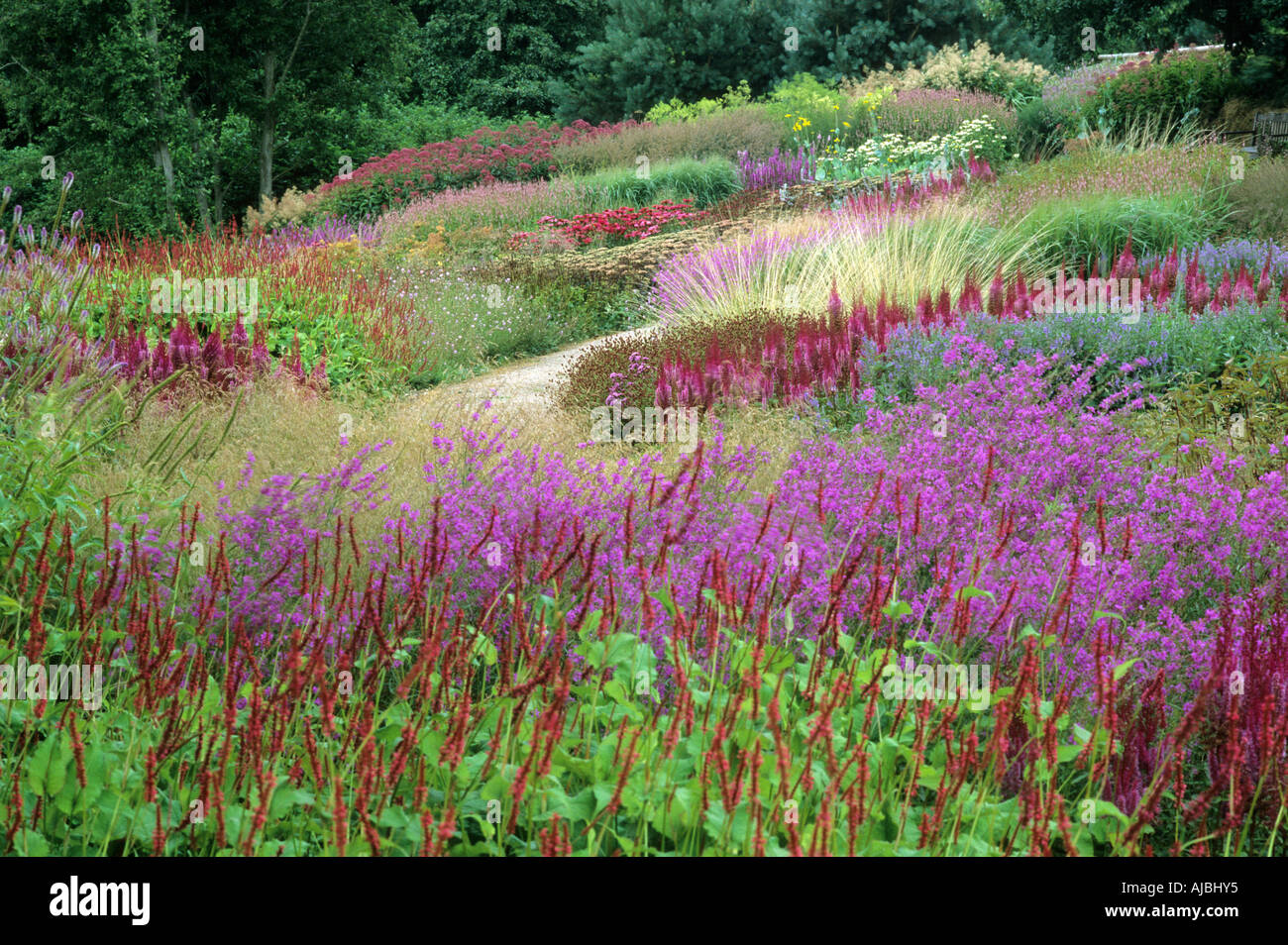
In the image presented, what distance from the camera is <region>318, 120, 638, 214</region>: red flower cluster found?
64.8 feet

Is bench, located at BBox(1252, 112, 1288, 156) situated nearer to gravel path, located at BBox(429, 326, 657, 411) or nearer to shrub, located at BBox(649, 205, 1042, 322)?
shrub, located at BBox(649, 205, 1042, 322)

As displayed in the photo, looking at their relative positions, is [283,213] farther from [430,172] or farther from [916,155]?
[916,155]

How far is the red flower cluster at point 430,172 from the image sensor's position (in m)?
19.8

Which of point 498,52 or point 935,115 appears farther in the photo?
point 498,52

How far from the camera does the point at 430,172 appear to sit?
1991cm

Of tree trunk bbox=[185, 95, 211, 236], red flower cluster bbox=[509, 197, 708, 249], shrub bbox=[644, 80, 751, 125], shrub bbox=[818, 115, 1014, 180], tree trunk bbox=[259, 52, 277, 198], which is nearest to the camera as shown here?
red flower cluster bbox=[509, 197, 708, 249]

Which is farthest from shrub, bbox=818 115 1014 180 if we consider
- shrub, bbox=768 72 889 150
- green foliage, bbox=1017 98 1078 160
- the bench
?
the bench

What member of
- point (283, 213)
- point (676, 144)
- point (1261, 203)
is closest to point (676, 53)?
point (676, 144)

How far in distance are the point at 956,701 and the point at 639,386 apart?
15.9 ft

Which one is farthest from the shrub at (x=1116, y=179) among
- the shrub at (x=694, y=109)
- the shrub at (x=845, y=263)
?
the shrub at (x=694, y=109)

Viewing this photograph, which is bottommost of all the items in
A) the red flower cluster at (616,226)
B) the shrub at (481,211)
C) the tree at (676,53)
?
the red flower cluster at (616,226)

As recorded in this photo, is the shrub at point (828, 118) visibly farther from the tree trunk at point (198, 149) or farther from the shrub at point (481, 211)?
the tree trunk at point (198, 149)

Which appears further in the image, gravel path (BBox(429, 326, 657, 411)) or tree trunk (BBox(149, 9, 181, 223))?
tree trunk (BBox(149, 9, 181, 223))

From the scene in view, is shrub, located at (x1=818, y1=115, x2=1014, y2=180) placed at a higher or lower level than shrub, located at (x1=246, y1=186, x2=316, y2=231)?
higher
